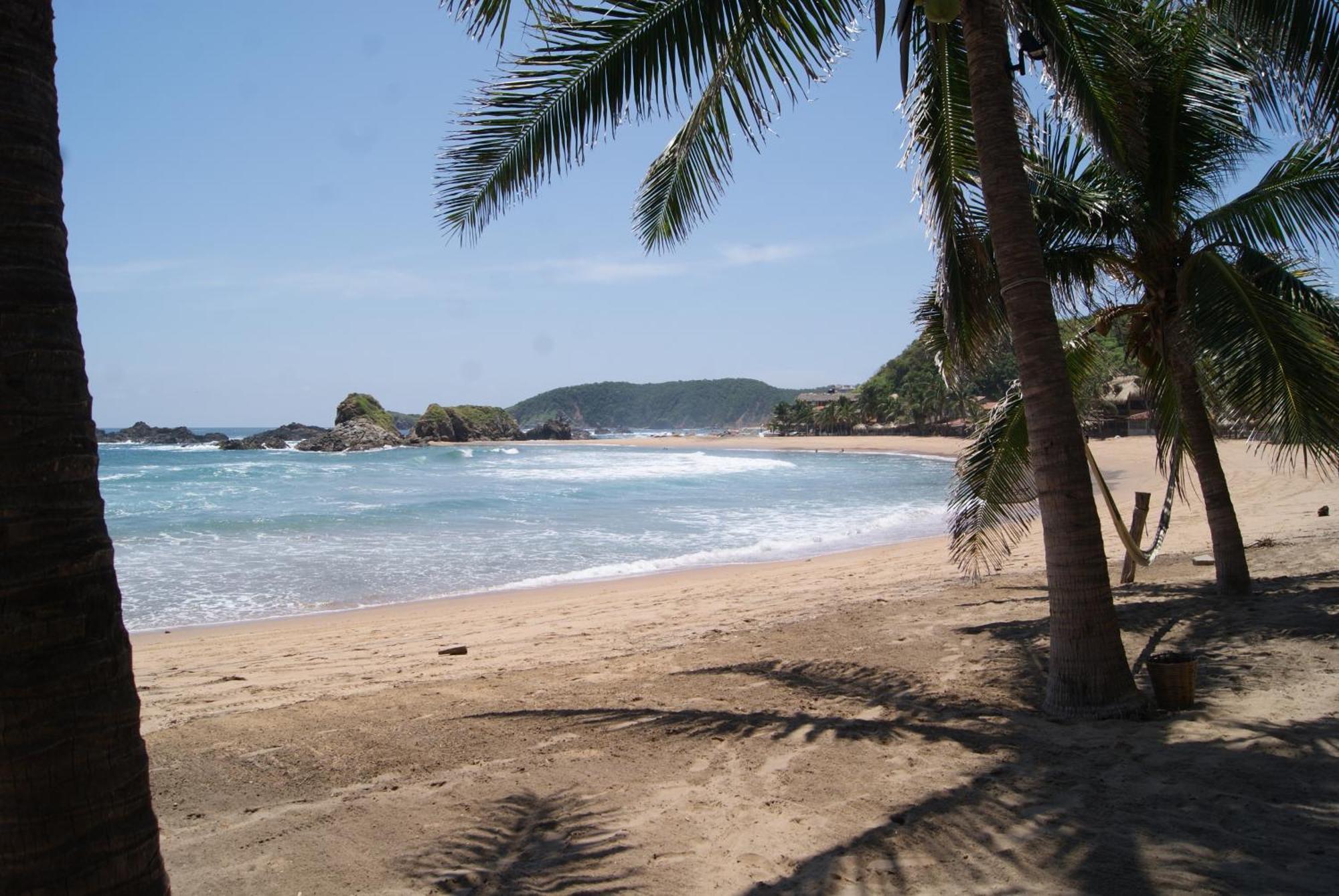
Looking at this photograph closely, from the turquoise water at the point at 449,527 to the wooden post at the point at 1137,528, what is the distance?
679cm

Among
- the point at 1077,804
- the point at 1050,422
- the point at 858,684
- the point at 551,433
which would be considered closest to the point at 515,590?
the point at 858,684

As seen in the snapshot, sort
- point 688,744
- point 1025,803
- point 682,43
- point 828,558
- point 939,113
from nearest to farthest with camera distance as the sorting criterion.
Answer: point 1025,803 → point 688,744 → point 682,43 → point 939,113 → point 828,558

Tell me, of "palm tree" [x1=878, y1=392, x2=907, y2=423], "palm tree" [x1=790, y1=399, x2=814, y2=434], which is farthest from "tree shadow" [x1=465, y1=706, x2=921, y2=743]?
"palm tree" [x1=790, y1=399, x2=814, y2=434]

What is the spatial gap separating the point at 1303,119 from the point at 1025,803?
164 inches

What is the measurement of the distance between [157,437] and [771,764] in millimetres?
114972

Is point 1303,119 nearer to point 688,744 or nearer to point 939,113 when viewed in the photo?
point 939,113

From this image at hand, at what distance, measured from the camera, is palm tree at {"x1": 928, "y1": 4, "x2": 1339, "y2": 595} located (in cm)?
582

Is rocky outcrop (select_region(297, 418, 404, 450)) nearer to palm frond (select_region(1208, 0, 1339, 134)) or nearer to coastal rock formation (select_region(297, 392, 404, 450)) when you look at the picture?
coastal rock formation (select_region(297, 392, 404, 450))

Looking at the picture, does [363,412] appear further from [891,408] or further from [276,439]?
[891,408]

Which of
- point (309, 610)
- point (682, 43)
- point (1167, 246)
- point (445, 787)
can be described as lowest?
point (309, 610)

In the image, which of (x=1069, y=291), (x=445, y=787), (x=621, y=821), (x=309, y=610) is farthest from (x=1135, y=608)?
(x=309, y=610)

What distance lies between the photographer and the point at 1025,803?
11.2 feet

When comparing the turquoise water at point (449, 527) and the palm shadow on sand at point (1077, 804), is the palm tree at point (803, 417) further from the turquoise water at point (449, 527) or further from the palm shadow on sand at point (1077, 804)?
the palm shadow on sand at point (1077, 804)

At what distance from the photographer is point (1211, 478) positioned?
663cm
